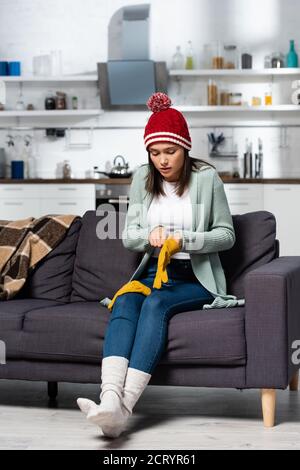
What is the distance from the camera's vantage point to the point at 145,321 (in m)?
2.95

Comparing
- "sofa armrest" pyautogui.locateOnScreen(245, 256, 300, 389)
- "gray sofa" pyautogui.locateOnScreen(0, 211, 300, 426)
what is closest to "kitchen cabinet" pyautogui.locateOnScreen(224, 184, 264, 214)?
"gray sofa" pyautogui.locateOnScreen(0, 211, 300, 426)

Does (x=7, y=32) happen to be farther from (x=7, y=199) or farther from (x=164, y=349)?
(x=164, y=349)

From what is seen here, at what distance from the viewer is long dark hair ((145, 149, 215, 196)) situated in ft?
10.9


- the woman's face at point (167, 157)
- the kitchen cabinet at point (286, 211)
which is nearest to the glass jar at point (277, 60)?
the kitchen cabinet at point (286, 211)

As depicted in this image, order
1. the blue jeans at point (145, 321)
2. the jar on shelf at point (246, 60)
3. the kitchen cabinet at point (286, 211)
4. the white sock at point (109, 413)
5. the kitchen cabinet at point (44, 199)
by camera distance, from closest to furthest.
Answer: the white sock at point (109, 413), the blue jeans at point (145, 321), the kitchen cabinet at point (286, 211), the kitchen cabinet at point (44, 199), the jar on shelf at point (246, 60)

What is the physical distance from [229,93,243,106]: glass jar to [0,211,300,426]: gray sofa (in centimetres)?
410

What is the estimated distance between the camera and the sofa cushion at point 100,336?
118 inches

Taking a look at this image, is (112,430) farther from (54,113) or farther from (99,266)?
(54,113)

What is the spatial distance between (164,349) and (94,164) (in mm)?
4858

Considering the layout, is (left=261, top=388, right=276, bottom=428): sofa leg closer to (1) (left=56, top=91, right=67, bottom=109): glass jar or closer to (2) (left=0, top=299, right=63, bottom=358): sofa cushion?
(2) (left=0, top=299, right=63, bottom=358): sofa cushion

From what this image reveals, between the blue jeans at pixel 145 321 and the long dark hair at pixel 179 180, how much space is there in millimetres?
375

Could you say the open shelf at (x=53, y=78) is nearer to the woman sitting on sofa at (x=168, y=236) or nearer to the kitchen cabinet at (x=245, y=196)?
A: the kitchen cabinet at (x=245, y=196)
